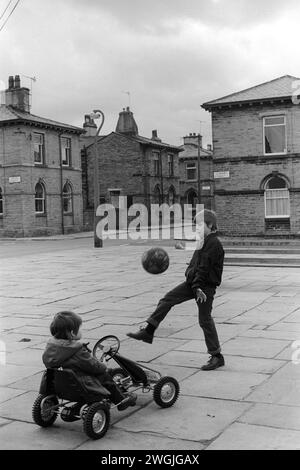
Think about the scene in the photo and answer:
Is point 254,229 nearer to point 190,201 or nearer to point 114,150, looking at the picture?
point 114,150

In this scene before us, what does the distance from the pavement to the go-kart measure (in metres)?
0.11

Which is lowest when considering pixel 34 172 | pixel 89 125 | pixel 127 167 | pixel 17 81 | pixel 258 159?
pixel 258 159

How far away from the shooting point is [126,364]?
5395 millimetres

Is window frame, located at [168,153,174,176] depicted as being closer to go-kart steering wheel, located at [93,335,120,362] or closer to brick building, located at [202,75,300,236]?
brick building, located at [202,75,300,236]

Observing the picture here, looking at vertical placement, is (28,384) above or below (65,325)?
below

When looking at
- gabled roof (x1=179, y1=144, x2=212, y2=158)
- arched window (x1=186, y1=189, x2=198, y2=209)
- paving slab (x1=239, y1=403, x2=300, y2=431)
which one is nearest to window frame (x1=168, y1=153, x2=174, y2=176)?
gabled roof (x1=179, y1=144, x2=212, y2=158)

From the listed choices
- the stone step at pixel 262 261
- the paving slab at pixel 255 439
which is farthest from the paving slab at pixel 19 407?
the stone step at pixel 262 261

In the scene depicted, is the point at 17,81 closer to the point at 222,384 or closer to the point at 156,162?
the point at 156,162

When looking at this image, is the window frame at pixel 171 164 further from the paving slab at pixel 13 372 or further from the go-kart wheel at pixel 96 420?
the go-kart wheel at pixel 96 420

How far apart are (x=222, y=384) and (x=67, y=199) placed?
37589 millimetres

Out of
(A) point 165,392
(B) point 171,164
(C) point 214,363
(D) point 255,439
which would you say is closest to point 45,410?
(A) point 165,392

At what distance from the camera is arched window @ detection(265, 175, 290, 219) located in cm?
3000

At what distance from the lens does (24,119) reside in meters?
37.3

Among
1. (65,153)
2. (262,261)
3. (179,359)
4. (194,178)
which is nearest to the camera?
(179,359)
